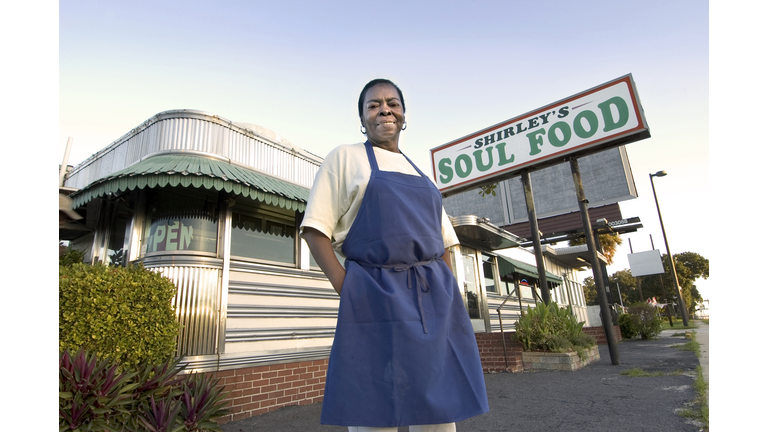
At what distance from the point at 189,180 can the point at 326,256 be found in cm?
414

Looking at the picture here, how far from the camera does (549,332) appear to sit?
7.85 metres

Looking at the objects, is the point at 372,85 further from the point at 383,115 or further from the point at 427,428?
the point at 427,428

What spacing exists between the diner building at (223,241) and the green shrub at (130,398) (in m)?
0.81

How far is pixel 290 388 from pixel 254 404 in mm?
615

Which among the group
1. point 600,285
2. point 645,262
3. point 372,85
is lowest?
point 600,285

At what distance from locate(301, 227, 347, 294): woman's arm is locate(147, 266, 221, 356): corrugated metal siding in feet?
13.8

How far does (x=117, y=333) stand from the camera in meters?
4.09

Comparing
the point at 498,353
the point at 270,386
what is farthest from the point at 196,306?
the point at 498,353

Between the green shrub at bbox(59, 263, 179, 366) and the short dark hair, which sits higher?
the short dark hair

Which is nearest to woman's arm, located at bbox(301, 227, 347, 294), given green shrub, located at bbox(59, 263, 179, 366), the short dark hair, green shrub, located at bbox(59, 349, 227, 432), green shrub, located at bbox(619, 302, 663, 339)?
the short dark hair

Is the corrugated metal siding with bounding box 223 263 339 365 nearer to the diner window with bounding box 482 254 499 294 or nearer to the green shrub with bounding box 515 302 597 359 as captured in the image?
the green shrub with bounding box 515 302 597 359

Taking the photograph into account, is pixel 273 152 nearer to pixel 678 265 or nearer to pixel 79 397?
pixel 79 397

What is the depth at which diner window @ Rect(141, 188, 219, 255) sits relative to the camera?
548 centimetres

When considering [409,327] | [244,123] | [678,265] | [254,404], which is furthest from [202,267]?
[678,265]
